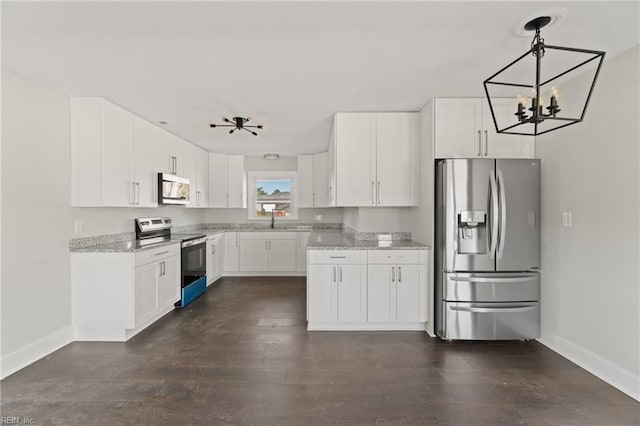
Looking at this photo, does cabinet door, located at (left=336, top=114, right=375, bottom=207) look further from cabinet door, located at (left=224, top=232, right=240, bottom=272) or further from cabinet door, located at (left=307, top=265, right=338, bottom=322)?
cabinet door, located at (left=224, top=232, right=240, bottom=272)

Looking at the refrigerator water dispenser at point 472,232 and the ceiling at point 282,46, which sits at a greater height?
the ceiling at point 282,46

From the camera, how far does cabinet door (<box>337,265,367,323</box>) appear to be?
3.44 metres

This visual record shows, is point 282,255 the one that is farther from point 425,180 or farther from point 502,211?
point 502,211

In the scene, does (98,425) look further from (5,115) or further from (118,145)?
(118,145)

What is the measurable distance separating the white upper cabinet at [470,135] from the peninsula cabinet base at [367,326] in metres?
1.81

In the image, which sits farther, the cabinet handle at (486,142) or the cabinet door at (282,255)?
the cabinet door at (282,255)

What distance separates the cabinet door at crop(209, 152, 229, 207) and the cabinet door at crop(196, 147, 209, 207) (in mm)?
103

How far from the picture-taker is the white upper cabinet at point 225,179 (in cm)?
614

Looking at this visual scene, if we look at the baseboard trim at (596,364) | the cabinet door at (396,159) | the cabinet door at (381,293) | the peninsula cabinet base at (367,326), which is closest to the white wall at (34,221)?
the peninsula cabinet base at (367,326)

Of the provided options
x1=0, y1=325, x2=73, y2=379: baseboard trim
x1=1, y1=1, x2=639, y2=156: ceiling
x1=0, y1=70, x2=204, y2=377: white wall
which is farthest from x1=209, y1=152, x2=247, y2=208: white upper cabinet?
x1=0, y1=325, x2=73, y2=379: baseboard trim

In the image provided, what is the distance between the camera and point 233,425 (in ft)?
6.42

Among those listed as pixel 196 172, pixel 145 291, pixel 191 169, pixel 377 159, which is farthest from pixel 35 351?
pixel 377 159

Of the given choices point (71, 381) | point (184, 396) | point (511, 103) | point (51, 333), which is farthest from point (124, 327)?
point (511, 103)

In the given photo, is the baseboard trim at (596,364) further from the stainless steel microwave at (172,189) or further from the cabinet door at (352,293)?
the stainless steel microwave at (172,189)
